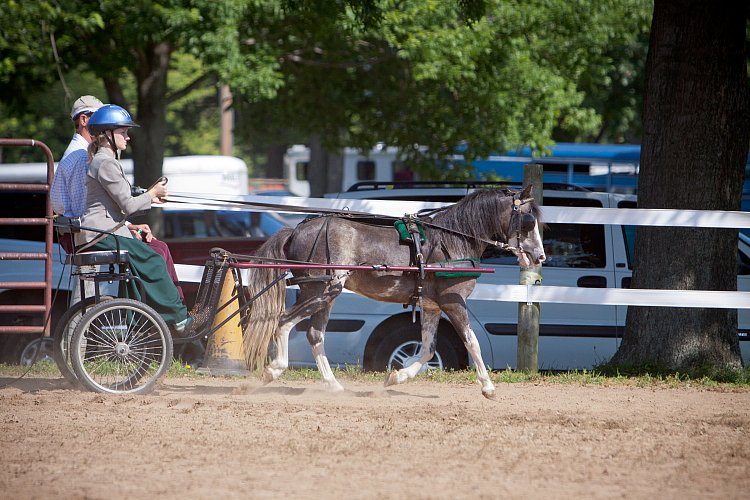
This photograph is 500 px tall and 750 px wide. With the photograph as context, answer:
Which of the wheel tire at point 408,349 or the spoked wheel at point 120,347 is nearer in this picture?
the spoked wheel at point 120,347

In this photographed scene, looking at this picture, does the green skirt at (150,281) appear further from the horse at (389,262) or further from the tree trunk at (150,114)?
the tree trunk at (150,114)

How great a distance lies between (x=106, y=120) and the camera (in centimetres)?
714

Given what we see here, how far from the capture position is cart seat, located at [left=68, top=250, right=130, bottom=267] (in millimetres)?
7133

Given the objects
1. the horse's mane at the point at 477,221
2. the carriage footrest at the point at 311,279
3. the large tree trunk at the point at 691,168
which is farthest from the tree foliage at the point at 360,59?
the carriage footrest at the point at 311,279

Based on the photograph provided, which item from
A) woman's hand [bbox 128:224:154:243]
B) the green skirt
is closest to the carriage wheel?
the green skirt

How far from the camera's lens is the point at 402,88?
17141mm

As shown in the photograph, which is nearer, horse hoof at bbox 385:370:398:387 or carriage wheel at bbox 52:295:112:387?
carriage wheel at bbox 52:295:112:387

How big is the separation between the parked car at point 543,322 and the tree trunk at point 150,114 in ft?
24.6

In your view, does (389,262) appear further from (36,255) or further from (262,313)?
(36,255)

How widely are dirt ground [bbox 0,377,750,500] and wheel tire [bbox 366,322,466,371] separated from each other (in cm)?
93

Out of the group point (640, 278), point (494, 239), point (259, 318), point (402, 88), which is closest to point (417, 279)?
point (494, 239)

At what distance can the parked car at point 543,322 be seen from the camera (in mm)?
9258

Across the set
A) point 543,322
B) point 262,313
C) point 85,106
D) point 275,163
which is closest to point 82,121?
point 85,106

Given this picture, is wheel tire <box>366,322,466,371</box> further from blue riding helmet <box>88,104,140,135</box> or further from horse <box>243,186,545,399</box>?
blue riding helmet <box>88,104,140,135</box>
